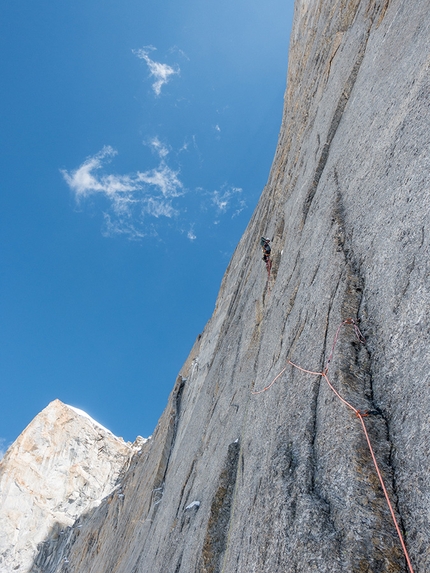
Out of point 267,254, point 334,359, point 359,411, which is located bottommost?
point 359,411

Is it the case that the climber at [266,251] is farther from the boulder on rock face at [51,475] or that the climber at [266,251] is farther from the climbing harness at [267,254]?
the boulder on rock face at [51,475]

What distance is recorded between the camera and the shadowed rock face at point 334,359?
4848 millimetres

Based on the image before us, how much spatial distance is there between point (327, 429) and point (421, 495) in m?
1.77

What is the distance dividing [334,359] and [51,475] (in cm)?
4861

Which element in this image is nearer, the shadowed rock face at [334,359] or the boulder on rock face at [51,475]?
the shadowed rock face at [334,359]

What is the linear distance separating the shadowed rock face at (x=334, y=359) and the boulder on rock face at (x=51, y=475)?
3169 centimetres

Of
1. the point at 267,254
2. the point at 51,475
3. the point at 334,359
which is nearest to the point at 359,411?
the point at 334,359

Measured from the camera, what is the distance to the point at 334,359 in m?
6.48

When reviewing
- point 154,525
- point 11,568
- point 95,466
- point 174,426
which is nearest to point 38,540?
point 11,568

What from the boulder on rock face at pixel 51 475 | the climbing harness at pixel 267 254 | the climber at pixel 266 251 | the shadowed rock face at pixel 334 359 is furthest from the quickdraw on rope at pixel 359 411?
the boulder on rock face at pixel 51 475

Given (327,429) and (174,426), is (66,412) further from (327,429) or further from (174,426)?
(327,429)

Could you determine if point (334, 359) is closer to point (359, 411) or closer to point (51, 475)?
point (359, 411)

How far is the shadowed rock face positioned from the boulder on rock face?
31.7 meters

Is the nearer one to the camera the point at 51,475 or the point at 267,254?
the point at 267,254
